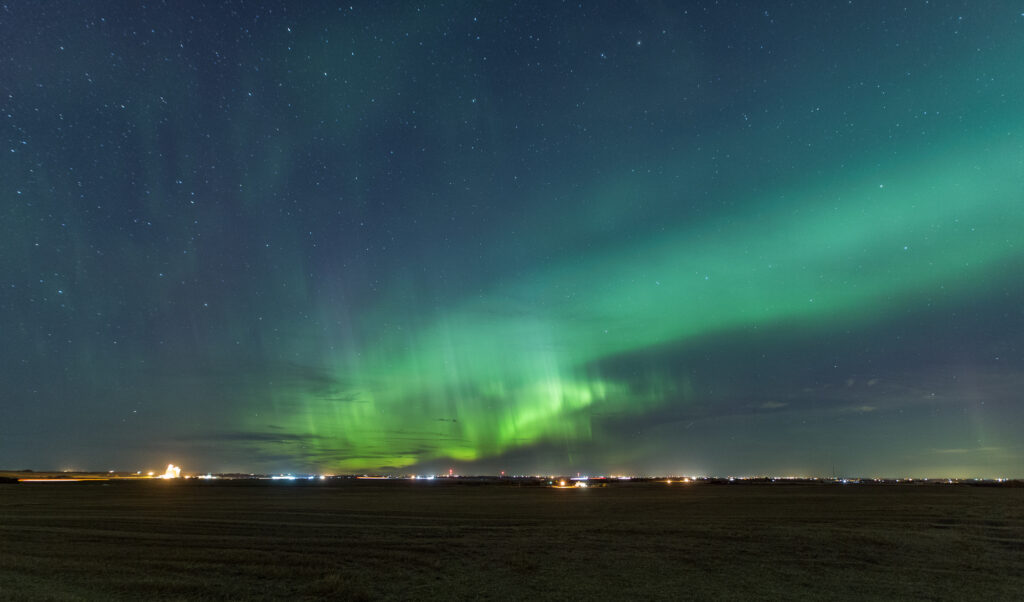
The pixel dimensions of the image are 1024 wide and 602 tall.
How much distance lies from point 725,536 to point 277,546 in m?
21.2

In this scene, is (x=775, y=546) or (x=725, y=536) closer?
(x=775, y=546)

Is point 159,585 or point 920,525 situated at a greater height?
point 159,585

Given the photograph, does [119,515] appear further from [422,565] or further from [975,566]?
[975,566]

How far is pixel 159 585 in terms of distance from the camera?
18344mm

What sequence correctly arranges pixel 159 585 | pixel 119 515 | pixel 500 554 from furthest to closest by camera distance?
1. pixel 119 515
2. pixel 500 554
3. pixel 159 585

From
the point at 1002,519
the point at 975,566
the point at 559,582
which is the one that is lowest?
the point at 1002,519

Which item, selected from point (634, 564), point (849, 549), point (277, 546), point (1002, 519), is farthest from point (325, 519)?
point (1002, 519)

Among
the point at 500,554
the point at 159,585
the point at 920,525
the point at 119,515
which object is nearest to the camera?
the point at 159,585

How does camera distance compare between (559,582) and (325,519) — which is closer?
(559,582)

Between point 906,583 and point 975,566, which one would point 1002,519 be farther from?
point 906,583

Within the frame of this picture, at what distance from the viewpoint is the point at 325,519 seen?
3906 cm

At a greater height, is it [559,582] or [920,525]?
[559,582]

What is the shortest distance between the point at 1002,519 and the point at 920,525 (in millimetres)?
10461

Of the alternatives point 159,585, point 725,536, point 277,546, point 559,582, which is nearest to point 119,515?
point 277,546
